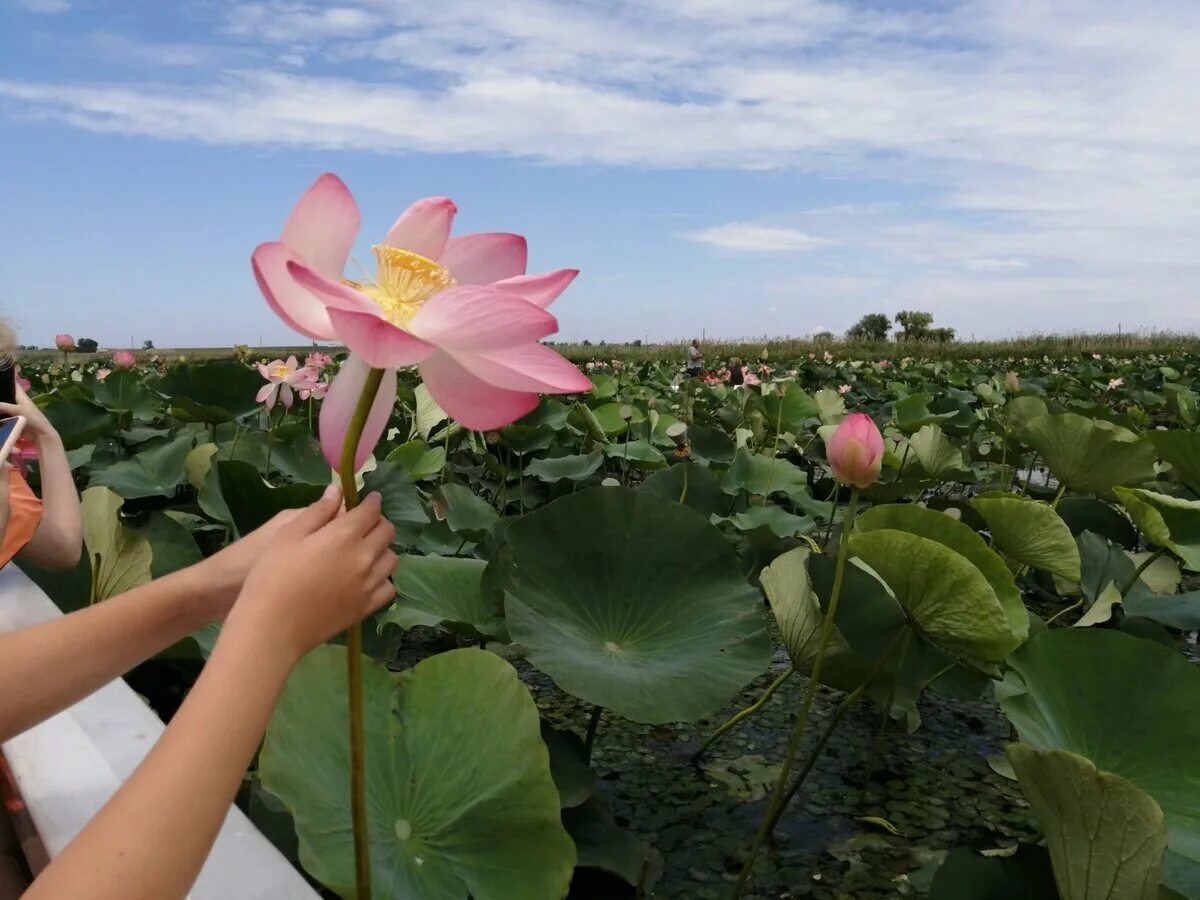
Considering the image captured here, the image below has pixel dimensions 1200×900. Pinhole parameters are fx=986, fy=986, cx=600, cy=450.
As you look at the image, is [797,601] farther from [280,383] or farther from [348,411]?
[280,383]

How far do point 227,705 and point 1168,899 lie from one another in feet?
2.20

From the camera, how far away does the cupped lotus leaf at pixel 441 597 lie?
4.27 feet

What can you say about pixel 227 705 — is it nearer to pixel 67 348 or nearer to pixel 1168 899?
pixel 1168 899

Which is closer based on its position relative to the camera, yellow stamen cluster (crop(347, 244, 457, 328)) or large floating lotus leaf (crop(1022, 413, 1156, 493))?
yellow stamen cluster (crop(347, 244, 457, 328))

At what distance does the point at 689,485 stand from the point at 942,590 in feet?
3.23

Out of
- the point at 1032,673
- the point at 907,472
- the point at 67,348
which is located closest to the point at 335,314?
the point at 1032,673

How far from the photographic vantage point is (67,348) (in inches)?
179

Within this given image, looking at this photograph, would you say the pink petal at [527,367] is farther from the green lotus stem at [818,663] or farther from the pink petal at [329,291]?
the green lotus stem at [818,663]

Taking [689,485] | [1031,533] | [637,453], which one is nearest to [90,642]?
[1031,533]

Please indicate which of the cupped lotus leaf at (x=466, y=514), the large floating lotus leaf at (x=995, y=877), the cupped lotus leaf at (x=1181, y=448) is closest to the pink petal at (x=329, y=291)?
the large floating lotus leaf at (x=995, y=877)

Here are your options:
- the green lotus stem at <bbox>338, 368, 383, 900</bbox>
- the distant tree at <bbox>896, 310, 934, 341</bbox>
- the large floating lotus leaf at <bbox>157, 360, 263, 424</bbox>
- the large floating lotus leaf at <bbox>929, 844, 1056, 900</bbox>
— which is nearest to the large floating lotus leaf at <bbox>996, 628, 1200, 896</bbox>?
the large floating lotus leaf at <bbox>929, 844, 1056, 900</bbox>

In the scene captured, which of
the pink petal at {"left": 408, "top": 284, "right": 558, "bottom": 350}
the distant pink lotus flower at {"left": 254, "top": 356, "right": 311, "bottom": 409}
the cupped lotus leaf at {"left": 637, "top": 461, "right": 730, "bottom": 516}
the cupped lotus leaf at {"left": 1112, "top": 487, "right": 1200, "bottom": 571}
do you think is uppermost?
the pink petal at {"left": 408, "top": 284, "right": 558, "bottom": 350}

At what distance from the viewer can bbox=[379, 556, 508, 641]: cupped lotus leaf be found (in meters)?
1.30

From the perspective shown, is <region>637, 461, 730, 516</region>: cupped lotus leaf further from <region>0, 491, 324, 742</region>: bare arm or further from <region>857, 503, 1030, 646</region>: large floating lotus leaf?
<region>0, 491, 324, 742</region>: bare arm
